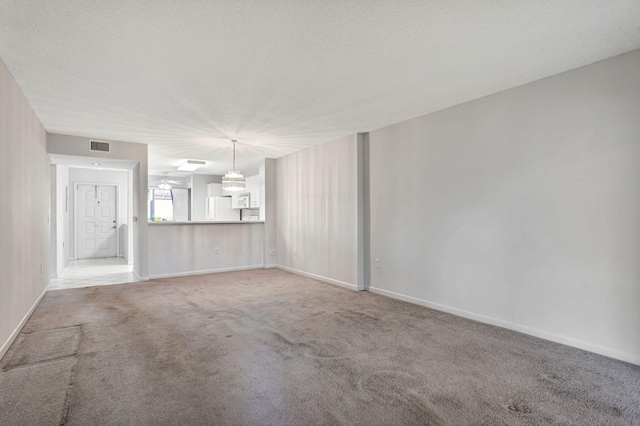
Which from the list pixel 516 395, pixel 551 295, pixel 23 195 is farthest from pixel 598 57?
pixel 23 195

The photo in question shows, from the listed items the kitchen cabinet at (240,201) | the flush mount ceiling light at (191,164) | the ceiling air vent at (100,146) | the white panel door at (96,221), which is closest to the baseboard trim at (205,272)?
the kitchen cabinet at (240,201)

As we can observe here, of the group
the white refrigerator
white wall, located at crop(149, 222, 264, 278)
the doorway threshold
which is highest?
the white refrigerator

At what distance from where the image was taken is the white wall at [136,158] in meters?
5.22

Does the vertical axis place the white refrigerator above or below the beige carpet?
above

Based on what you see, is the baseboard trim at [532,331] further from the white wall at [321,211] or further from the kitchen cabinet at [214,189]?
the kitchen cabinet at [214,189]

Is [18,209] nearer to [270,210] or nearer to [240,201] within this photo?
[270,210]

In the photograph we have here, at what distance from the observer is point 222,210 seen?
9.57 metres

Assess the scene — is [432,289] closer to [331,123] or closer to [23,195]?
[331,123]

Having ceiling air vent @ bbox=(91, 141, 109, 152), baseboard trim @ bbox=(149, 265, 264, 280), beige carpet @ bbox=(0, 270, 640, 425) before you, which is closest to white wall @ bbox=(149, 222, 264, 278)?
baseboard trim @ bbox=(149, 265, 264, 280)

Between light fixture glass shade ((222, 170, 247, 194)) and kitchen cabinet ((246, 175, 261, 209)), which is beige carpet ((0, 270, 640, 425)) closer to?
light fixture glass shade ((222, 170, 247, 194))

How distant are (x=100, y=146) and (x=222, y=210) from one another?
4.28m

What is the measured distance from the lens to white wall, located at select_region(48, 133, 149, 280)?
5.22 metres

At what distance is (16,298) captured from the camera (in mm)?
3250

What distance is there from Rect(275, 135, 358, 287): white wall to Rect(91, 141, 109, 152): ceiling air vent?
3132 mm
